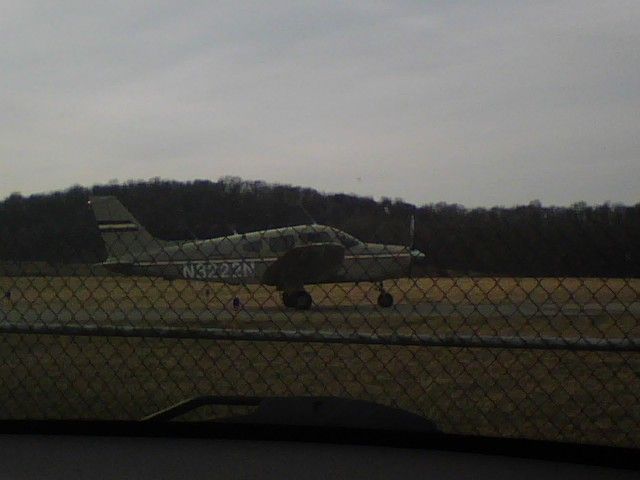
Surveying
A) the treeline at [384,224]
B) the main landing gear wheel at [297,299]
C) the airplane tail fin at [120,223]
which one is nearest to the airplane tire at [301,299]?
the main landing gear wheel at [297,299]

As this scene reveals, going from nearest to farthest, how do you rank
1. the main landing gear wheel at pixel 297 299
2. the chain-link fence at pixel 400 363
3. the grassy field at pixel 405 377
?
1. the chain-link fence at pixel 400 363
2. the grassy field at pixel 405 377
3. the main landing gear wheel at pixel 297 299

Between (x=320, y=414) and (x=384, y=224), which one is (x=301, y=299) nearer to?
(x=384, y=224)

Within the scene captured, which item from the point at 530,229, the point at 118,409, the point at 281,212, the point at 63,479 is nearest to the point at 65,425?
the point at 63,479

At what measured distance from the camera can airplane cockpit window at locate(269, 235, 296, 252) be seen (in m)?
16.3

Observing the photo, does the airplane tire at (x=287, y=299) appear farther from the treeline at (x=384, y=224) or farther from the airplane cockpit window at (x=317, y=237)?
the treeline at (x=384, y=224)

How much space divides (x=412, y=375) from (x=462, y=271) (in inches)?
62.7

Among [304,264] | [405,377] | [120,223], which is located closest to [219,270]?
[304,264]

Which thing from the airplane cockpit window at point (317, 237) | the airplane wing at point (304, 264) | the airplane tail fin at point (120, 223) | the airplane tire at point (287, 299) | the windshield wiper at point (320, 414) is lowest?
the airplane tire at point (287, 299)

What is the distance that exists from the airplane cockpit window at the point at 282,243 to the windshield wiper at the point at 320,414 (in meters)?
13.0

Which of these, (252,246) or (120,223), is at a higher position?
(120,223)

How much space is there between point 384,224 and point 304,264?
441 inches

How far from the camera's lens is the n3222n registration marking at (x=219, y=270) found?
10894 mm

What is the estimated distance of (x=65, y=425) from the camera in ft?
10.1

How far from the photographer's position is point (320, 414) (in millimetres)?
3020
